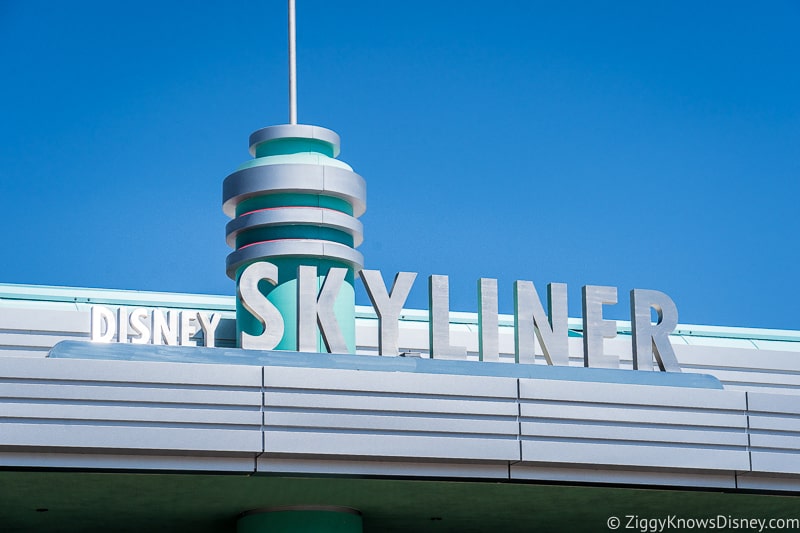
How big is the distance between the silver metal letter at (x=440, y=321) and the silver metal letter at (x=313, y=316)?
1.33 meters

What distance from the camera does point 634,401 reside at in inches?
836

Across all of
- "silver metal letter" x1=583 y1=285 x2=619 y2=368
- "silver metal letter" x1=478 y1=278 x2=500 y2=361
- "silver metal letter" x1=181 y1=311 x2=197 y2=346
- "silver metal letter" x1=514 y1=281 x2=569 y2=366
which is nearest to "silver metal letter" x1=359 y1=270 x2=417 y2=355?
"silver metal letter" x1=478 y1=278 x2=500 y2=361

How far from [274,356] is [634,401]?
198 inches

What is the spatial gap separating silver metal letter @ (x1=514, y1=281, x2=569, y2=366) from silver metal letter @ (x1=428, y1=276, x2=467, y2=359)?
95cm

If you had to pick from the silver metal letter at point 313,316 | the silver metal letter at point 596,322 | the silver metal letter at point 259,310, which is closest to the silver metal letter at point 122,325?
the silver metal letter at point 259,310

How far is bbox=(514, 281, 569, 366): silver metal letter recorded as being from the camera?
2216cm

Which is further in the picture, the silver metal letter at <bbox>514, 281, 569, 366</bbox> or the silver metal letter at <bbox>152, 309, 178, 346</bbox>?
the silver metal letter at <bbox>152, 309, 178, 346</bbox>

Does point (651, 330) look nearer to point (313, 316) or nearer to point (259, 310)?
point (313, 316)

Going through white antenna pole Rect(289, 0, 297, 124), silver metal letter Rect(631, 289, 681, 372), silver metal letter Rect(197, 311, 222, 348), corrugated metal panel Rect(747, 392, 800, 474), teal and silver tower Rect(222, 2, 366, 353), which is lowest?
corrugated metal panel Rect(747, 392, 800, 474)

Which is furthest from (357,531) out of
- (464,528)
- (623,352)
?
(623,352)

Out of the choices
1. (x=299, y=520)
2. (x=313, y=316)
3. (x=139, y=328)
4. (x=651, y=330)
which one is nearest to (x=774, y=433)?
(x=651, y=330)

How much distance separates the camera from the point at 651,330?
75.3 feet

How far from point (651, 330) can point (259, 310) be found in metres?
5.98

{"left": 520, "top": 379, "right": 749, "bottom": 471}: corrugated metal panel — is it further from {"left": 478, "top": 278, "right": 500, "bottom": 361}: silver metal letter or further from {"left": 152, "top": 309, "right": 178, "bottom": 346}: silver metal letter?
{"left": 152, "top": 309, "right": 178, "bottom": 346}: silver metal letter
